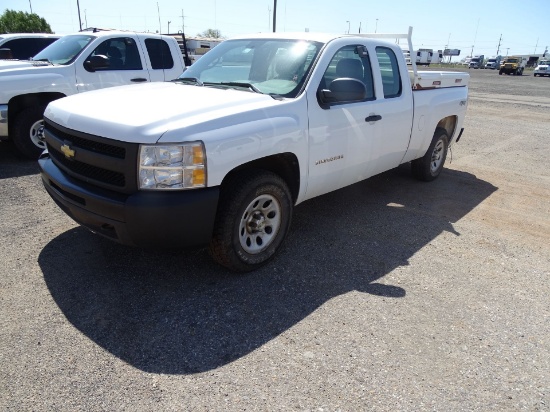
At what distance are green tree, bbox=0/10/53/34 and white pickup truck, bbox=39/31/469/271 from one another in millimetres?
66841

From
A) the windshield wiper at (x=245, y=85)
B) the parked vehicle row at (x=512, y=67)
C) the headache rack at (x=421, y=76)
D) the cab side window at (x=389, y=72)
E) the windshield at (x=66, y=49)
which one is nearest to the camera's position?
the windshield wiper at (x=245, y=85)

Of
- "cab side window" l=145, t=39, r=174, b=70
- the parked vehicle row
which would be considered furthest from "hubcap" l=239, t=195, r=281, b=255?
the parked vehicle row

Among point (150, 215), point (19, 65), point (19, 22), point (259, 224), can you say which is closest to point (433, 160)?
point (259, 224)

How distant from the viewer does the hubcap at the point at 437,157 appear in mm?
6419

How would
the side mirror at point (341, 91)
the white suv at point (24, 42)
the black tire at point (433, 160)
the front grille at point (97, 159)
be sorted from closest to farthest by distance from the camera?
the front grille at point (97, 159) < the side mirror at point (341, 91) < the black tire at point (433, 160) < the white suv at point (24, 42)

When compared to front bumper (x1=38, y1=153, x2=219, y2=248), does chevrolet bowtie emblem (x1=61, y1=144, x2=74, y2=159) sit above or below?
above

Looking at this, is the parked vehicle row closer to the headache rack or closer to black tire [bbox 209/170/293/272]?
the headache rack

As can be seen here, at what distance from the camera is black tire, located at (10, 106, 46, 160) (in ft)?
20.9

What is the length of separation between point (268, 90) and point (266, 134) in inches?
25.4

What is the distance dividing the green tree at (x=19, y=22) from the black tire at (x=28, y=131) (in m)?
63.3

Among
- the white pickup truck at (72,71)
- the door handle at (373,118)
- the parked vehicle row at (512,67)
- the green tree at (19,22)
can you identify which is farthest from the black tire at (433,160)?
the green tree at (19,22)

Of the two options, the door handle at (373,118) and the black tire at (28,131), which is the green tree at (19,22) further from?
the door handle at (373,118)

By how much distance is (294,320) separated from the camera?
308 centimetres

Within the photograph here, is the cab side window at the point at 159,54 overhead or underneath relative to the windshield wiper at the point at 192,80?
overhead
